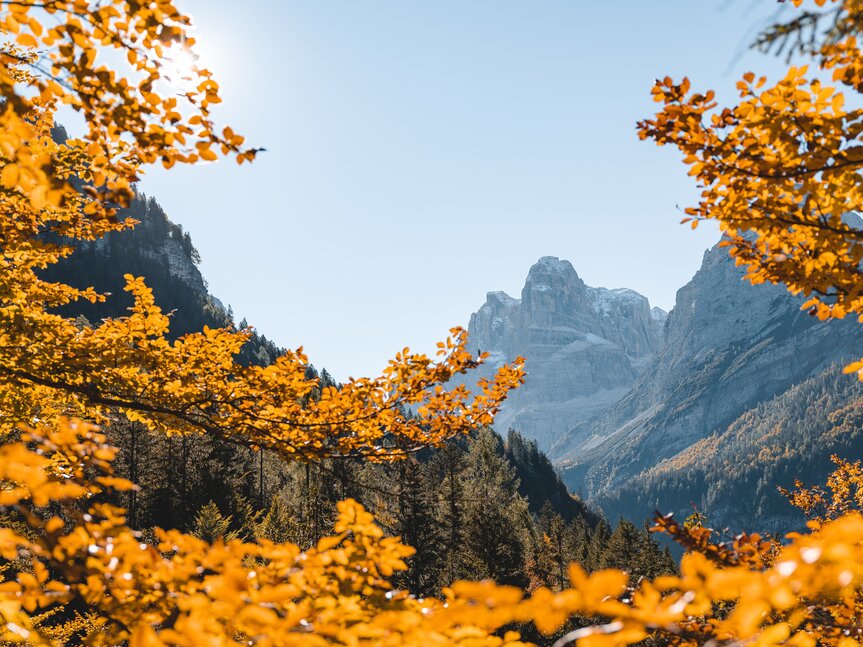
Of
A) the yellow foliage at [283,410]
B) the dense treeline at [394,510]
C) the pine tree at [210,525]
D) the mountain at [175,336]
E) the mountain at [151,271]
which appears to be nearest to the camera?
the yellow foliage at [283,410]

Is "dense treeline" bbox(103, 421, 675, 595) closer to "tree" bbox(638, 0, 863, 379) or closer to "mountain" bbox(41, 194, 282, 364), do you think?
"tree" bbox(638, 0, 863, 379)

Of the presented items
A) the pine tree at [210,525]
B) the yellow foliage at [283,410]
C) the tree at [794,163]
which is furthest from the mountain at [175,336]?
the tree at [794,163]

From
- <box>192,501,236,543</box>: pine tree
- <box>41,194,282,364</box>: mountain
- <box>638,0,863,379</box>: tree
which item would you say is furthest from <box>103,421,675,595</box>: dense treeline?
<box>41,194,282,364</box>: mountain

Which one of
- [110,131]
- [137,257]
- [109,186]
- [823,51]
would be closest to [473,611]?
[109,186]

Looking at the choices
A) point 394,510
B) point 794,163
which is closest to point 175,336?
A: point 394,510

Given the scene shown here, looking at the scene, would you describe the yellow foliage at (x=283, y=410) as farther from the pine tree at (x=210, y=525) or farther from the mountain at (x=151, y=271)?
the mountain at (x=151, y=271)

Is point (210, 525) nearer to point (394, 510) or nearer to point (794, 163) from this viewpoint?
point (394, 510)

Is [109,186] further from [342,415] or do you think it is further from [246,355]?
[246,355]

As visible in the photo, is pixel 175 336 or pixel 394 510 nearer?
pixel 394 510

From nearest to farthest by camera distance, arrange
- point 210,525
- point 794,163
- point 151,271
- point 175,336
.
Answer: point 794,163 → point 210,525 → point 175,336 → point 151,271

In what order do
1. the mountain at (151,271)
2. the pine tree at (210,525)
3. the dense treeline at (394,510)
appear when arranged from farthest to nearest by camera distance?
the mountain at (151,271), the dense treeline at (394,510), the pine tree at (210,525)

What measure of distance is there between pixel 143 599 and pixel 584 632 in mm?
2084

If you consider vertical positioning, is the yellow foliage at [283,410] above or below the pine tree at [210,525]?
below

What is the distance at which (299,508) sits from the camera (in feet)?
124
